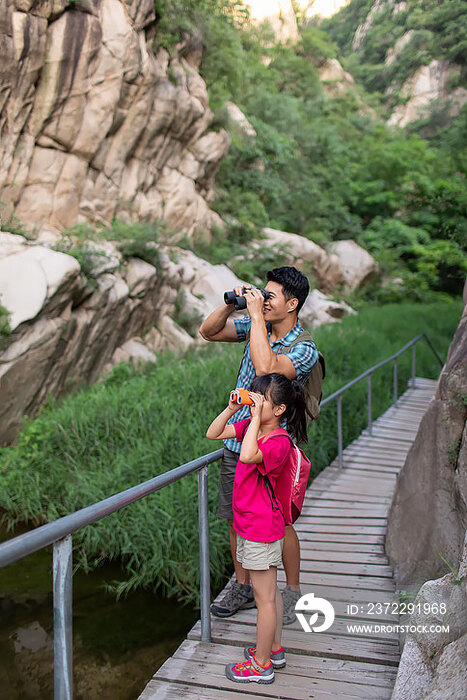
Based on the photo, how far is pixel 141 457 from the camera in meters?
6.37

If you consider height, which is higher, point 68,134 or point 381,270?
point 68,134

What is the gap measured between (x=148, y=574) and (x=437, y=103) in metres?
28.5

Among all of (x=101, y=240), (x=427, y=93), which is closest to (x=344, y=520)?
(x=101, y=240)

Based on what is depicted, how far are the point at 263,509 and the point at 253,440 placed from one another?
13.0 inches

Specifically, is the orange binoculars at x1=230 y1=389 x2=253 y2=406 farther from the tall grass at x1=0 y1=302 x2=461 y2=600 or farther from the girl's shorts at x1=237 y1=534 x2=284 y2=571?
the tall grass at x1=0 y1=302 x2=461 y2=600

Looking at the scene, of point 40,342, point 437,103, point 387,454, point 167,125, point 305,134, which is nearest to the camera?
point 387,454

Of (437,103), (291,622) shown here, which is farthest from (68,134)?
(437,103)

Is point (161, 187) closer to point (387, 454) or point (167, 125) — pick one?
point (167, 125)

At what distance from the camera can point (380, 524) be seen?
16.0 ft

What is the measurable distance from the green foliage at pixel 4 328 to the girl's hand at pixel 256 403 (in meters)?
6.40

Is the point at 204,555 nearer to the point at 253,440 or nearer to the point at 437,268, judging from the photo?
the point at 253,440

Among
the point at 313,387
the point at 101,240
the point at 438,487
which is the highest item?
the point at 101,240

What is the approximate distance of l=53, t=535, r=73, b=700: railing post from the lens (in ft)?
5.87

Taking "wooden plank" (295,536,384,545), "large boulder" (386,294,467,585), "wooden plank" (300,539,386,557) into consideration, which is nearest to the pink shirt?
"large boulder" (386,294,467,585)
